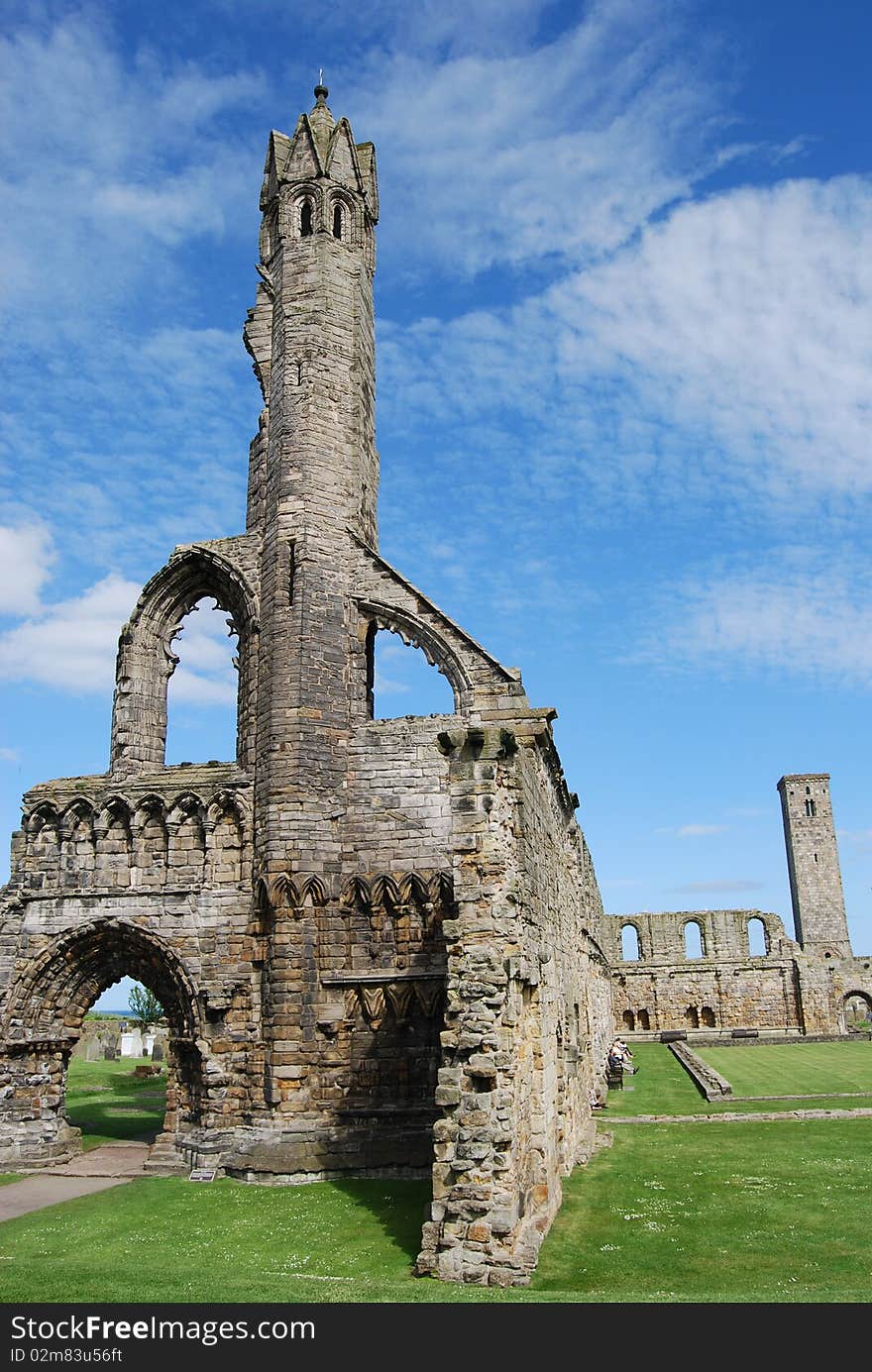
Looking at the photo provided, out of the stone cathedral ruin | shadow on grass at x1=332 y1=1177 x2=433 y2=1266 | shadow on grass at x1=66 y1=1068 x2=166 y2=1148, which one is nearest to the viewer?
shadow on grass at x1=332 y1=1177 x2=433 y2=1266

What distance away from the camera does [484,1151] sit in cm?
943

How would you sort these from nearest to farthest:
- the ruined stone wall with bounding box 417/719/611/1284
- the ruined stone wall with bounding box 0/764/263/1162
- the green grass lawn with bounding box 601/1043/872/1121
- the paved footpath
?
the ruined stone wall with bounding box 417/719/611/1284 → the paved footpath → the ruined stone wall with bounding box 0/764/263/1162 → the green grass lawn with bounding box 601/1043/872/1121

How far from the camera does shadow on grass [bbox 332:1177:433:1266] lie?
10609mm

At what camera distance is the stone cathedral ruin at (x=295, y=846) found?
1559 cm

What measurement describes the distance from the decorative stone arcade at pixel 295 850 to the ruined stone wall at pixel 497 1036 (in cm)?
42

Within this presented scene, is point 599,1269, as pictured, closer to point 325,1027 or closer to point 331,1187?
point 331,1187

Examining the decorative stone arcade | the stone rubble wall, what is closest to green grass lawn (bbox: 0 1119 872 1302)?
the decorative stone arcade

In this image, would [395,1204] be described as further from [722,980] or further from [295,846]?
[722,980]

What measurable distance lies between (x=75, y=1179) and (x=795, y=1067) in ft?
66.9

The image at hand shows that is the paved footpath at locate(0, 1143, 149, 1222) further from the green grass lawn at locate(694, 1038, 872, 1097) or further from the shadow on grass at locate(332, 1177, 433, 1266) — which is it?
the green grass lawn at locate(694, 1038, 872, 1097)

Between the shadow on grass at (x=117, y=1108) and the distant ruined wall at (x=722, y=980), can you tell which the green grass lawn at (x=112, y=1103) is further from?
the distant ruined wall at (x=722, y=980)

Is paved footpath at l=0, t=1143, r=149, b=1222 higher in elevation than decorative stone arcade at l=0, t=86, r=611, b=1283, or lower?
lower

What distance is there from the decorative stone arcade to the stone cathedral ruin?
0.04m

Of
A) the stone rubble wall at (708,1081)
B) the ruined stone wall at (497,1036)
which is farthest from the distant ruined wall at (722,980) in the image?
the ruined stone wall at (497,1036)
